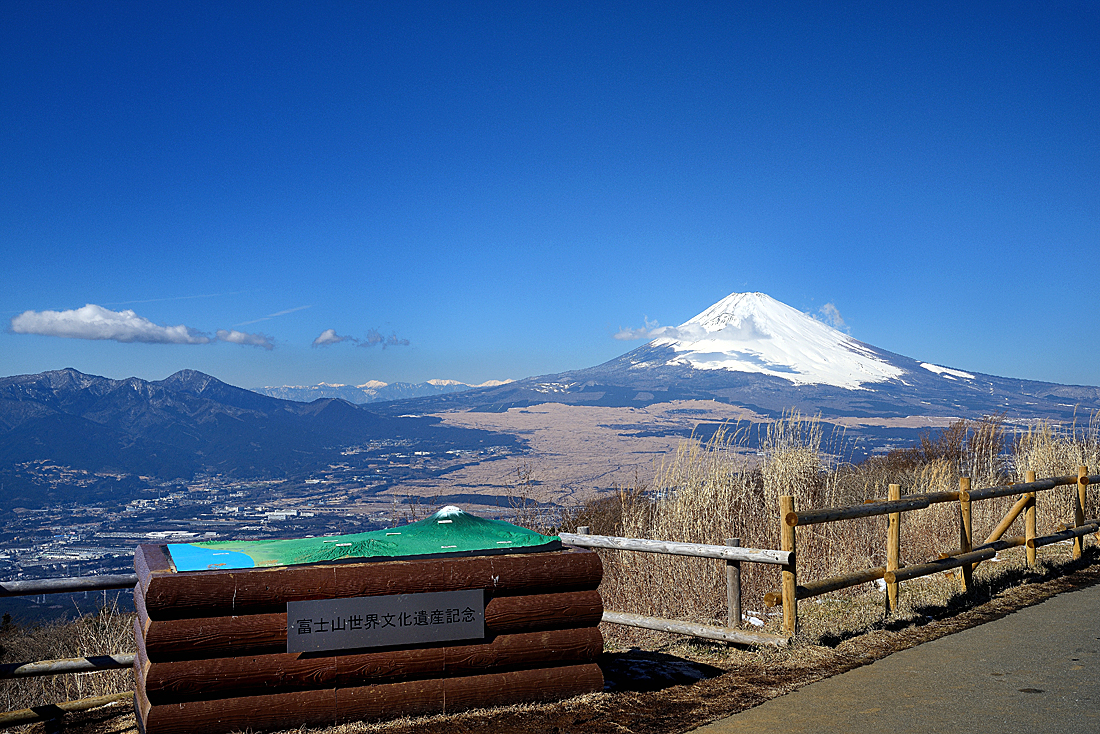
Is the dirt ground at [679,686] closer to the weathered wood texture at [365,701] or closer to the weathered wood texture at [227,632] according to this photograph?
the weathered wood texture at [365,701]

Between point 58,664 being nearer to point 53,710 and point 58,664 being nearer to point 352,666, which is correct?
point 53,710

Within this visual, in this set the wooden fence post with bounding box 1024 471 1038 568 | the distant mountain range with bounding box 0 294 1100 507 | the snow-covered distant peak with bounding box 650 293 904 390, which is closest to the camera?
the wooden fence post with bounding box 1024 471 1038 568

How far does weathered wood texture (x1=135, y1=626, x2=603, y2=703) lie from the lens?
14.7 ft

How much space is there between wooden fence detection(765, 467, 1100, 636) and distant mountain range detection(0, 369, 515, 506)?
275 feet

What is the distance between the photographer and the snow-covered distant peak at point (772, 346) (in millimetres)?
151625

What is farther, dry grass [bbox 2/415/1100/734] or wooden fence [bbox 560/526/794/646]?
wooden fence [bbox 560/526/794/646]

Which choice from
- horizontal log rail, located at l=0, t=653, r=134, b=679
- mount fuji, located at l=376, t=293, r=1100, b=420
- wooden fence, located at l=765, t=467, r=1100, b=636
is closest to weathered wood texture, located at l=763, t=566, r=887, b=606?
wooden fence, located at l=765, t=467, r=1100, b=636

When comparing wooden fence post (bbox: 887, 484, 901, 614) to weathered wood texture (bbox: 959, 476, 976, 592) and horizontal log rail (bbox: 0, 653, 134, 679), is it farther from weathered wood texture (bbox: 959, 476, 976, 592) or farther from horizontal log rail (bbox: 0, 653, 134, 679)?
horizontal log rail (bbox: 0, 653, 134, 679)

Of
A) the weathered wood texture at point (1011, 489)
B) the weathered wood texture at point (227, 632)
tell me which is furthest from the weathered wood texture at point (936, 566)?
the weathered wood texture at point (227, 632)

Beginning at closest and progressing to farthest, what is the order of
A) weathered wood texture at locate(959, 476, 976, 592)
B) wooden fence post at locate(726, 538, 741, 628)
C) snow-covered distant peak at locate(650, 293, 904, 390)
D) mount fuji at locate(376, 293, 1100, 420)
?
wooden fence post at locate(726, 538, 741, 628) < weathered wood texture at locate(959, 476, 976, 592) < mount fuji at locate(376, 293, 1100, 420) < snow-covered distant peak at locate(650, 293, 904, 390)

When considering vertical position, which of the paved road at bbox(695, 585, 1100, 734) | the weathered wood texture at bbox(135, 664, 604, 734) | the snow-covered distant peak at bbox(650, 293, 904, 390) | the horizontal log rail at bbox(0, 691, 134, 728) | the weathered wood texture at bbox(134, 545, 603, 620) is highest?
the snow-covered distant peak at bbox(650, 293, 904, 390)

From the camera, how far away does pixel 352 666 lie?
4754 millimetres

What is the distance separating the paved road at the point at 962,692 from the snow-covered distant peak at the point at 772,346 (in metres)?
140

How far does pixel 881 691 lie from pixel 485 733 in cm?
265
